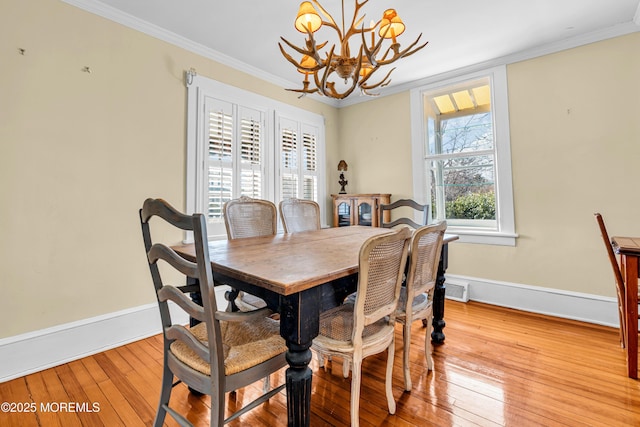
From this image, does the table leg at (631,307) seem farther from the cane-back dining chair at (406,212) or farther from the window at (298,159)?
the window at (298,159)

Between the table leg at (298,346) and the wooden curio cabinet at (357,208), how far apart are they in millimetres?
2824

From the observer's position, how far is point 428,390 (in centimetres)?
171

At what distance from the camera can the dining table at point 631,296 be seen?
67.5 inches

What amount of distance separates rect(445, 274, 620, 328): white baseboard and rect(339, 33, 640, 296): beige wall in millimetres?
65

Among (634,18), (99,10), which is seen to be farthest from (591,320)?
(99,10)

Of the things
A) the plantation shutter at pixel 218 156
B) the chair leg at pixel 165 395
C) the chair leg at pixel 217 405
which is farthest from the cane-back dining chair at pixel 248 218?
the chair leg at pixel 217 405

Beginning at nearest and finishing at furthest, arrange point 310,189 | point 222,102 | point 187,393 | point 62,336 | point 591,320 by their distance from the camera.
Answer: point 187,393, point 62,336, point 591,320, point 222,102, point 310,189

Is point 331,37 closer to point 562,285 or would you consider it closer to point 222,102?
point 222,102

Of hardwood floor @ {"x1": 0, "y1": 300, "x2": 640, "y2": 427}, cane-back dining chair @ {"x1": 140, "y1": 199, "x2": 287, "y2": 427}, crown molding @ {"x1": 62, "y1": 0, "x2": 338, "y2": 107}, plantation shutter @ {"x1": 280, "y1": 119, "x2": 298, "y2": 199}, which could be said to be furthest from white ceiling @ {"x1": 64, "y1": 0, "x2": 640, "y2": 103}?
hardwood floor @ {"x1": 0, "y1": 300, "x2": 640, "y2": 427}

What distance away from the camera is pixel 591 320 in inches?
104

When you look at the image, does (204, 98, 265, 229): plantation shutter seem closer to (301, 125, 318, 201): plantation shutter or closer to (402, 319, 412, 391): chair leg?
(301, 125, 318, 201): plantation shutter

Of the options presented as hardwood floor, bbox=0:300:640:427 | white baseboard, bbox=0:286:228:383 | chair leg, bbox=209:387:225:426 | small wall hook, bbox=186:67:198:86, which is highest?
small wall hook, bbox=186:67:198:86

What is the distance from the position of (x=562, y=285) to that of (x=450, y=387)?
6.51ft

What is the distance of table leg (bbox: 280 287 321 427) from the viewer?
1.10m
